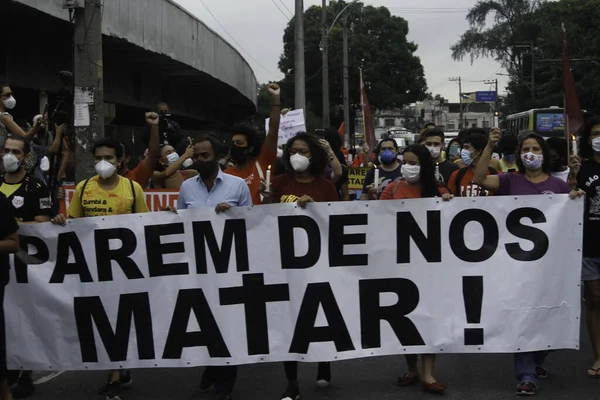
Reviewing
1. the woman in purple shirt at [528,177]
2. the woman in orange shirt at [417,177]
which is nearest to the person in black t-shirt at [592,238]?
the woman in purple shirt at [528,177]

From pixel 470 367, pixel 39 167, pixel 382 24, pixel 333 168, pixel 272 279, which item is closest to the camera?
pixel 272 279

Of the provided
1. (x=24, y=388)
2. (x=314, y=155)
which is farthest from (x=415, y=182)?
(x=24, y=388)

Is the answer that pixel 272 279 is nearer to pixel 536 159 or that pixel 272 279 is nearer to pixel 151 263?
pixel 151 263

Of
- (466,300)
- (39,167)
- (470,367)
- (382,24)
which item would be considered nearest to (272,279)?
(466,300)

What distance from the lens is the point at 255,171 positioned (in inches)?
292

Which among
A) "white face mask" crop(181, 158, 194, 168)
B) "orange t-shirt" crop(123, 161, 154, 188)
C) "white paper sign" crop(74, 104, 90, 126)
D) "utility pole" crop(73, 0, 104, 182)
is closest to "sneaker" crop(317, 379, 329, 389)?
"orange t-shirt" crop(123, 161, 154, 188)

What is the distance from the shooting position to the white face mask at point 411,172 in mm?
6723

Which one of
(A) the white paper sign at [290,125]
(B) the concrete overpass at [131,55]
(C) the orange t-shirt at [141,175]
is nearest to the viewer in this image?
(C) the orange t-shirt at [141,175]

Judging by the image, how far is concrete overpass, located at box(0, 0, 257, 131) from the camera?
656 inches

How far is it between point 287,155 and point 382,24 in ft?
211

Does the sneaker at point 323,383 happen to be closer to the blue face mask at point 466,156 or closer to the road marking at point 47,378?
the road marking at point 47,378

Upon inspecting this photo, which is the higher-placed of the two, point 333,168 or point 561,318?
point 333,168

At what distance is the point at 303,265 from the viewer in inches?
255

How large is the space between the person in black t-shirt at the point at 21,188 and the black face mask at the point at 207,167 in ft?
3.50
